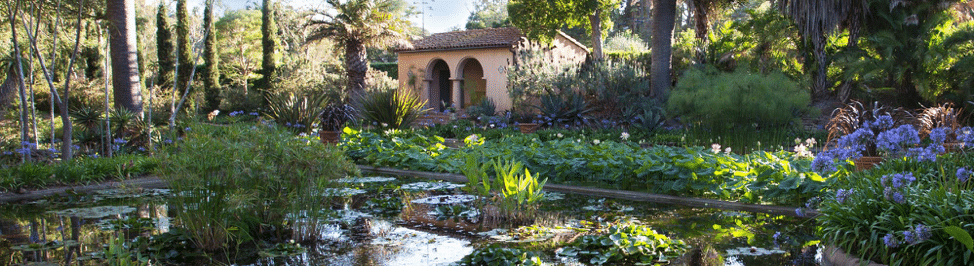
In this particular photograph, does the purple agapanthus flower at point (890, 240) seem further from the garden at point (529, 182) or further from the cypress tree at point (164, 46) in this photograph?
the cypress tree at point (164, 46)

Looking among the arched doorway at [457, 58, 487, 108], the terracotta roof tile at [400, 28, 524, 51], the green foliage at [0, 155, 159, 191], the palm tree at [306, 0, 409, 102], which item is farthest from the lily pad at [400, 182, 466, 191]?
the arched doorway at [457, 58, 487, 108]

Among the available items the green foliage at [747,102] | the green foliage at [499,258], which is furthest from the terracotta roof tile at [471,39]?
the green foliage at [499,258]

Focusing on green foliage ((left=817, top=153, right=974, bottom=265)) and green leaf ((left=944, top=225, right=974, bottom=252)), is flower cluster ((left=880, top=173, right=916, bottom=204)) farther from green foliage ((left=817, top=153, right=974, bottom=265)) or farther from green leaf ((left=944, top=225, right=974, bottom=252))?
green leaf ((left=944, top=225, right=974, bottom=252))

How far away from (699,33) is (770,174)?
48.9 feet

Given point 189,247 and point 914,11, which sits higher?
point 914,11

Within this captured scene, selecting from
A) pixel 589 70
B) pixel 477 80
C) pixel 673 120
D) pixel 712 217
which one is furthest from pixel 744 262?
pixel 477 80

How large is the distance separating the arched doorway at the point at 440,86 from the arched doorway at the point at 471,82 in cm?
74

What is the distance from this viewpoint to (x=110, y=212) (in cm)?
581

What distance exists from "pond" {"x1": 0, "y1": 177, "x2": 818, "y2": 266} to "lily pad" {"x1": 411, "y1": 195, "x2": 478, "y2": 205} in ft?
0.04

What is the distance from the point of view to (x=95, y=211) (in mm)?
5852

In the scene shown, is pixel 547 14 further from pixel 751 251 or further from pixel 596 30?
pixel 751 251

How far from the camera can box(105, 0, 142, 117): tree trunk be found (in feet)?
37.7

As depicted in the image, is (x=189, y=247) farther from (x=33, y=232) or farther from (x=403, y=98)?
(x=403, y=98)

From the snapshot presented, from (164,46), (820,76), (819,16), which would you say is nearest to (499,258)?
(819,16)
